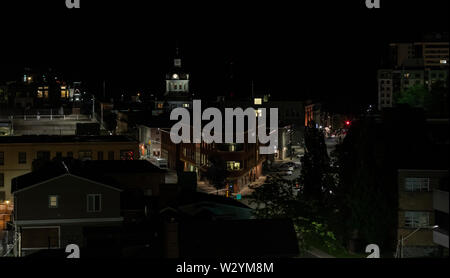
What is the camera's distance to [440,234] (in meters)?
6.92

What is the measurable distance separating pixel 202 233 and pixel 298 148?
92.0 ft

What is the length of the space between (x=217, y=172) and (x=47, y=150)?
524cm

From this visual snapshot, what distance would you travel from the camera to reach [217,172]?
880 inches

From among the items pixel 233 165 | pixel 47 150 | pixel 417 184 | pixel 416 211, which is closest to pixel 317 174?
pixel 416 211

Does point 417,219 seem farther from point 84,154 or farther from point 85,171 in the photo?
point 84,154

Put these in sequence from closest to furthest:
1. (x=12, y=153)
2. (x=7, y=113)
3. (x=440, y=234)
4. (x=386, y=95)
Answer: (x=440, y=234) < (x=12, y=153) < (x=7, y=113) < (x=386, y=95)

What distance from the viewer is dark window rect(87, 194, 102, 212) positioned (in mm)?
12656

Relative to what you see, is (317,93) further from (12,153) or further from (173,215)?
(173,215)

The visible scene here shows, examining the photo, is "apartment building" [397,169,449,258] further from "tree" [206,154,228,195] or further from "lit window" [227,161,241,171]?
"lit window" [227,161,241,171]

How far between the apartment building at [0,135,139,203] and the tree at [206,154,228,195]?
2.62 meters

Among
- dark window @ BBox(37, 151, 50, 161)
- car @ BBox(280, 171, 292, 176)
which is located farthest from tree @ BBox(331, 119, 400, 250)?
car @ BBox(280, 171, 292, 176)

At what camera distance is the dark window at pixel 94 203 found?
12.7 metres

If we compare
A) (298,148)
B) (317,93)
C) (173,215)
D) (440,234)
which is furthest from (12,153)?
(317,93)


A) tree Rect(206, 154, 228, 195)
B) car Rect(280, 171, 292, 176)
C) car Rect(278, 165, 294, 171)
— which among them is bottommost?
car Rect(280, 171, 292, 176)
